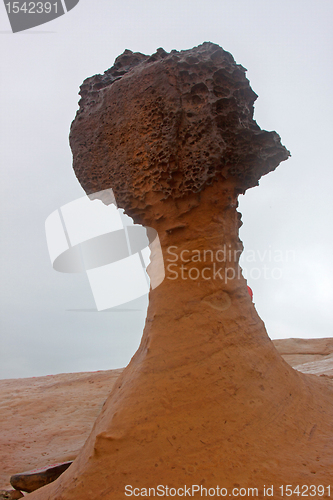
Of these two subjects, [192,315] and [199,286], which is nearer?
[192,315]

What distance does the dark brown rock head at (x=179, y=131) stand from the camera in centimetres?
253

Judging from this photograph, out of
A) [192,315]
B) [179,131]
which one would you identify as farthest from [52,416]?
[179,131]

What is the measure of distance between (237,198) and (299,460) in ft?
6.12

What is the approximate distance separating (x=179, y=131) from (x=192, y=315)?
1.33 metres

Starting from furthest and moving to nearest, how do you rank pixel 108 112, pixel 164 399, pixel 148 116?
pixel 108 112 → pixel 148 116 → pixel 164 399

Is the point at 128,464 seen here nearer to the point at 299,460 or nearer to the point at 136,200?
the point at 299,460

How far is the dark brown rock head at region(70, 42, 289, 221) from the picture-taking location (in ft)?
8.31

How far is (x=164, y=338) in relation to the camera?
229 centimetres

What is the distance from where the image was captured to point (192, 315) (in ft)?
7.70

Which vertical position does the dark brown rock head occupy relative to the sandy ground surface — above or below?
above

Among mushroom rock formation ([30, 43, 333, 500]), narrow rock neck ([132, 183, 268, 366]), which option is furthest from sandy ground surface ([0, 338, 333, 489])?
narrow rock neck ([132, 183, 268, 366])

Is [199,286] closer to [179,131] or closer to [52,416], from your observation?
[179,131]

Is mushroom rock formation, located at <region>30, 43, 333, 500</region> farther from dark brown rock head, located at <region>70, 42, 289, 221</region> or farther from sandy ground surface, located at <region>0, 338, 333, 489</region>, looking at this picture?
sandy ground surface, located at <region>0, 338, 333, 489</region>

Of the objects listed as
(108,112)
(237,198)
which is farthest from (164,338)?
(108,112)
